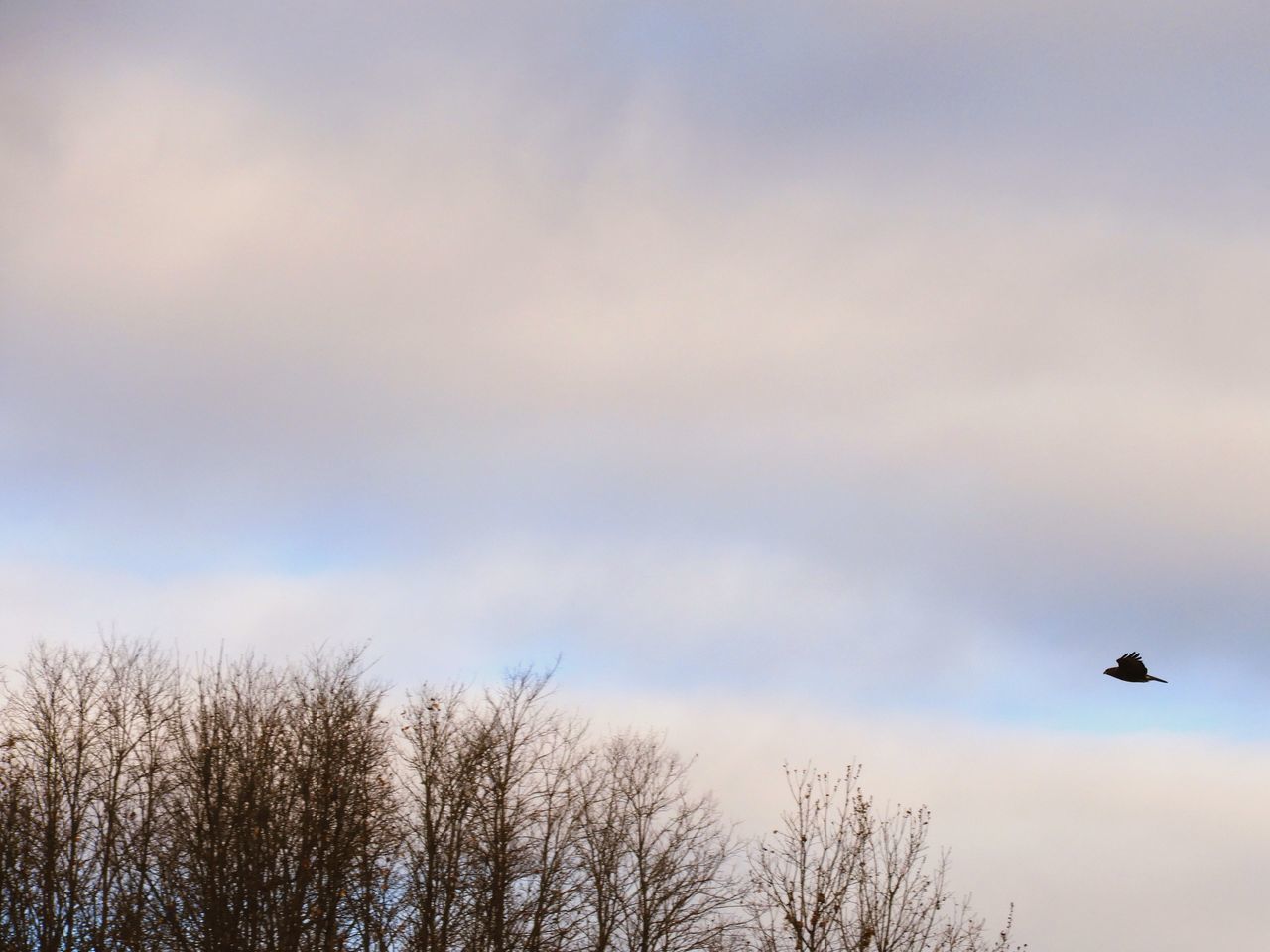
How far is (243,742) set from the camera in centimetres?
3281

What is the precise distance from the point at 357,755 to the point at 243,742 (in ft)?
8.83

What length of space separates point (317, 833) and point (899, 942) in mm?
12544

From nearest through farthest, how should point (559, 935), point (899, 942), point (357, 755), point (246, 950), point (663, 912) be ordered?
point (899, 942) → point (246, 950) → point (357, 755) → point (559, 935) → point (663, 912)

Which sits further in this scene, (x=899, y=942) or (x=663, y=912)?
(x=663, y=912)

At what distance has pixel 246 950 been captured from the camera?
Answer: 29609 mm

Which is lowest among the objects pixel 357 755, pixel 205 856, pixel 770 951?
pixel 770 951

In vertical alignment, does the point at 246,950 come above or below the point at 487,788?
below

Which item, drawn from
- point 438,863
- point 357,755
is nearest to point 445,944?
point 438,863

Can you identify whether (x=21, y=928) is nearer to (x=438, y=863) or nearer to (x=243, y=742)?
(x=243, y=742)

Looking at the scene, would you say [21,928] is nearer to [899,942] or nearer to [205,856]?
[205,856]

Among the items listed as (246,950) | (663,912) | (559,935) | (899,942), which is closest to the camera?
(899,942)

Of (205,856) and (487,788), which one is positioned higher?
(487,788)

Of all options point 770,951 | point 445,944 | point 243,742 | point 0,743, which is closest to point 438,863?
point 445,944

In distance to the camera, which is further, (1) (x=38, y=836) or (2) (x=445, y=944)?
(1) (x=38, y=836)
